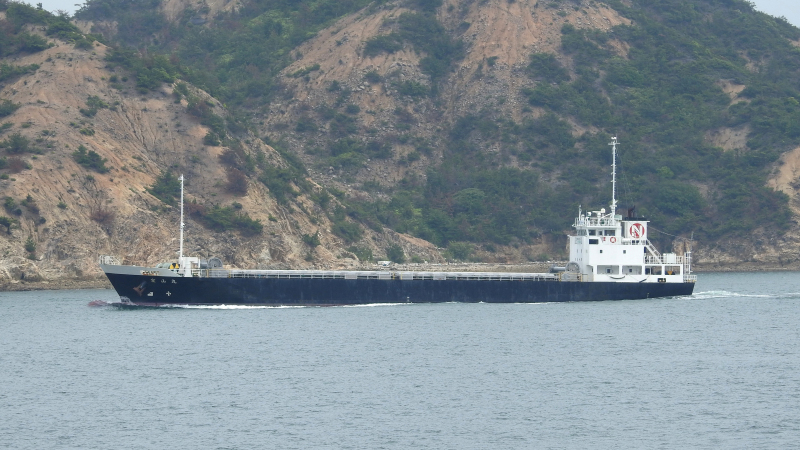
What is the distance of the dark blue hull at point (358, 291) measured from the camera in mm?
69131

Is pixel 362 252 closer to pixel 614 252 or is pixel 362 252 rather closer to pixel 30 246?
pixel 30 246

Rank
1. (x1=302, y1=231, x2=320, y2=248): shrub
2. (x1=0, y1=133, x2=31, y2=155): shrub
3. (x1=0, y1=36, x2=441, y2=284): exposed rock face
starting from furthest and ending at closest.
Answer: (x1=302, y1=231, x2=320, y2=248): shrub < (x1=0, y1=133, x2=31, y2=155): shrub < (x1=0, y1=36, x2=441, y2=284): exposed rock face

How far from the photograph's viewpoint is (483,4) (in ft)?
493

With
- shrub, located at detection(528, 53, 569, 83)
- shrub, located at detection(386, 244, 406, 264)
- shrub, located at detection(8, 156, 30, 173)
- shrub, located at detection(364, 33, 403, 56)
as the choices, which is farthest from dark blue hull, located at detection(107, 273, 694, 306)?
shrub, located at detection(364, 33, 403, 56)

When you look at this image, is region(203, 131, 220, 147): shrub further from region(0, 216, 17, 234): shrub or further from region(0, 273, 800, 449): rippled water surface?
region(0, 273, 800, 449): rippled water surface

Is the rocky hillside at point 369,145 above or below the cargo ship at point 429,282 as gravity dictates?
above

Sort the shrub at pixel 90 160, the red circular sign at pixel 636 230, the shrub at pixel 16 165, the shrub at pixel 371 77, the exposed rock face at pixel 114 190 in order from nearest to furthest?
the red circular sign at pixel 636 230, the exposed rock face at pixel 114 190, the shrub at pixel 16 165, the shrub at pixel 90 160, the shrub at pixel 371 77

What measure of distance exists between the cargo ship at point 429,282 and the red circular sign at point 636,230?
73 millimetres

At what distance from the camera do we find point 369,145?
5285 inches

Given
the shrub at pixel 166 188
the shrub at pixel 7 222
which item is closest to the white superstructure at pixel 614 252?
the shrub at pixel 166 188

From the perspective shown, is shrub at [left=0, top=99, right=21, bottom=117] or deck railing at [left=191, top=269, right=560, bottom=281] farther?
shrub at [left=0, top=99, right=21, bottom=117]

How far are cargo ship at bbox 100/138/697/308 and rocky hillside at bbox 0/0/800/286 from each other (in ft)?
75.7

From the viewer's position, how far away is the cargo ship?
6919 cm

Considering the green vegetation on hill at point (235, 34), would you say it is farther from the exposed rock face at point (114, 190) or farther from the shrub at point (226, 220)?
the shrub at point (226, 220)
